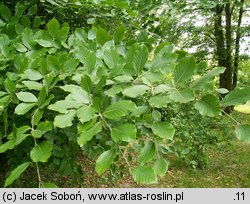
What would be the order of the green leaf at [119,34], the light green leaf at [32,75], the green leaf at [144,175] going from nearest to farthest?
the green leaf at [144,175] → the light green leaf at [32,75] → the green leaf at [119,34]

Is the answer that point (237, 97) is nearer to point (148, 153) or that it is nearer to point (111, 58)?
point (148, 153)

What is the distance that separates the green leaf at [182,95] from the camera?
0.96 m

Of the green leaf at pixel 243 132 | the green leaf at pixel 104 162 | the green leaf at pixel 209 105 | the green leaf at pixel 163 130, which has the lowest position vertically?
the green leaf at pixel 104 162

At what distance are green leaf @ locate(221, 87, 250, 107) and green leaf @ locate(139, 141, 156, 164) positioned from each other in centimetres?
27

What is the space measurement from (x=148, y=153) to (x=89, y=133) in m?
0.21

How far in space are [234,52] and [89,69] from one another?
12151 millimetres

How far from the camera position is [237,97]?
0.97 meters

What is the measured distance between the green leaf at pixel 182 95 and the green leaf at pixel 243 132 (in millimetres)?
174

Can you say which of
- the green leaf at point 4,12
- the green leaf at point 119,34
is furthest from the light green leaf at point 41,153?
the green leaf at point 4,12

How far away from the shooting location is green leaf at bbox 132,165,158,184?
91cm

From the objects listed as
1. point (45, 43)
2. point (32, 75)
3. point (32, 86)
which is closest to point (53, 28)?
point (45, 43)

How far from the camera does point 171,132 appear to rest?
3.24 ft

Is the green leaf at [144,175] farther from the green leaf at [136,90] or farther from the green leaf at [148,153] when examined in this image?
the green leaf at [136,90]

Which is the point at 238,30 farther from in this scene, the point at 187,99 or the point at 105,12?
the point at 187,99
